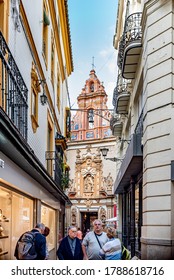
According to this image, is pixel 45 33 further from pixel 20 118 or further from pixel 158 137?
pixel 20 118

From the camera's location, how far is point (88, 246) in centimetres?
485

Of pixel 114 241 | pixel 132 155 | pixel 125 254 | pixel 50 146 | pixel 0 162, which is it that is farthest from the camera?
pixel 50 146

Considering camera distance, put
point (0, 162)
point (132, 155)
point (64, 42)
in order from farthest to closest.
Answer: point (64, 42)
point (132, 155)
point (0, 162)

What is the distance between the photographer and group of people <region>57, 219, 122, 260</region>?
4.56 m

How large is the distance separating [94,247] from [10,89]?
5.86 feet

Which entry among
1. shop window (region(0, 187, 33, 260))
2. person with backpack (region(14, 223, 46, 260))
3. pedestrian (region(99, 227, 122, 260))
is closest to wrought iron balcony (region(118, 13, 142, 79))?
shop window (region(0, 187, 33, 260))

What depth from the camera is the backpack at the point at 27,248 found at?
14.4 feet

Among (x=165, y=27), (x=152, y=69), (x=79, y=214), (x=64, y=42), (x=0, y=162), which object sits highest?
(x=64, y=42)

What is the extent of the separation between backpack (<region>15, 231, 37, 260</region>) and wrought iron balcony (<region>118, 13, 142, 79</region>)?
429cm

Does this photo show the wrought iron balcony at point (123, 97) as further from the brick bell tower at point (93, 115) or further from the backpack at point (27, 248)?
the brick bell tower at point (93, 115)

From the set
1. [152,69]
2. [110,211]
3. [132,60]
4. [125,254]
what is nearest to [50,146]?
[132,60]

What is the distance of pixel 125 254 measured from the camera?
5.05 m

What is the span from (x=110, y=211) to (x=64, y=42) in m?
10.8

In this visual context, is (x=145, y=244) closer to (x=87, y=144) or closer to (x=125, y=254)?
(x=125, y=254)
